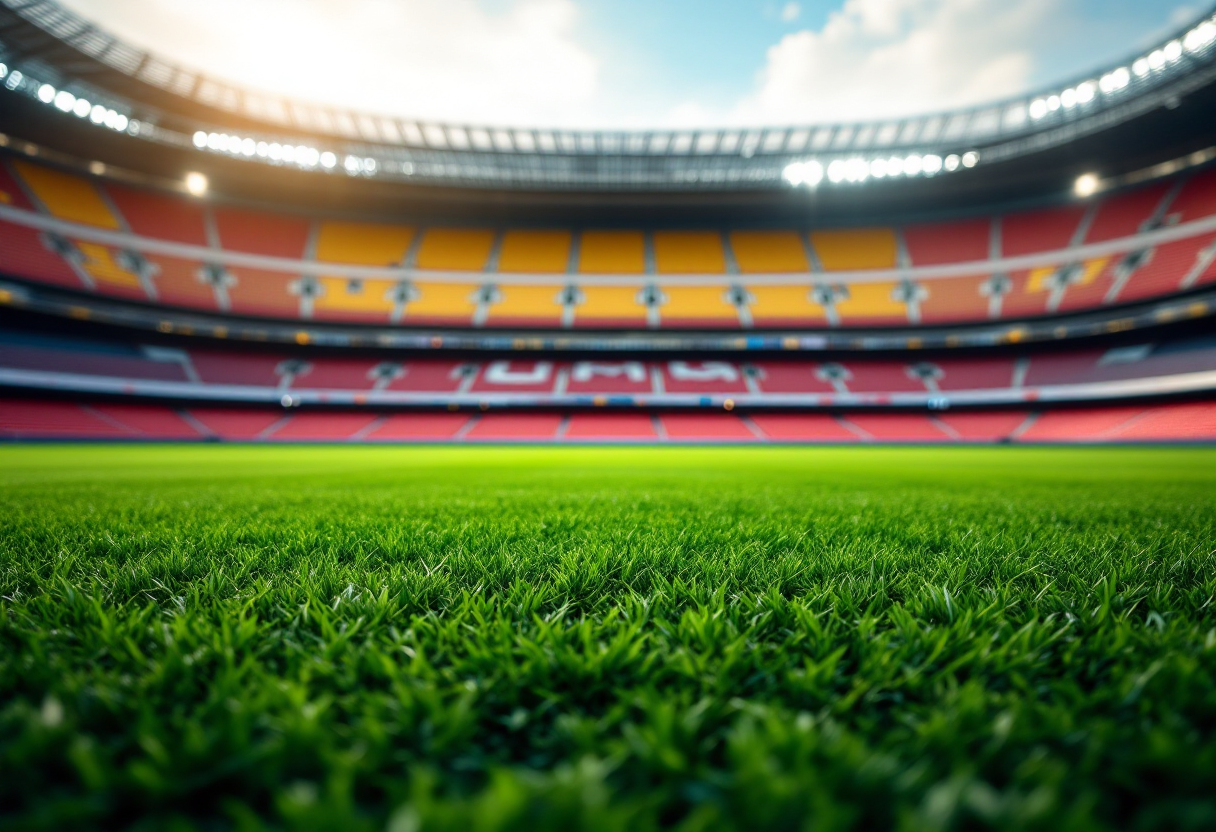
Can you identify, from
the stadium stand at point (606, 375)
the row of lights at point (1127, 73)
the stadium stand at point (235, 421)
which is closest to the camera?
the row of lights at point (1127, 73)

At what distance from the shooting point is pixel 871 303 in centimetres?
3070

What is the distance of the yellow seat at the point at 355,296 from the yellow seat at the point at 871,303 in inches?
1086

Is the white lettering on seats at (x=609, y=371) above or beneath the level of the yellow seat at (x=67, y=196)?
beneath

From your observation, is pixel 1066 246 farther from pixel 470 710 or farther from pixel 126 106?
pixel 126 106

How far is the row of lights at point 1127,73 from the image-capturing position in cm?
1952

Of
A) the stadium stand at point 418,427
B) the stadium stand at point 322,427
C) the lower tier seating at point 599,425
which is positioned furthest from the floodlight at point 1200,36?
the stadium stand at point 322,427

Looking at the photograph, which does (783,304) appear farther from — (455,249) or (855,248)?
(455,249)

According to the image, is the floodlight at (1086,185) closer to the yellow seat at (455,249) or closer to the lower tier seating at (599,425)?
the lower tier seating at (599,425)

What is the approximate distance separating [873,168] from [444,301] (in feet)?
84.4

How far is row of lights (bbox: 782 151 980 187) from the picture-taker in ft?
88.4

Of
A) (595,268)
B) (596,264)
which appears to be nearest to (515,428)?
(595,268)

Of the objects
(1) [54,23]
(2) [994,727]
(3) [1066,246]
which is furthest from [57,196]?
(3) [1066,246]

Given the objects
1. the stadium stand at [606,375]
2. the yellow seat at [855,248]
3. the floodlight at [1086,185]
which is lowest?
the stadium stand at [606,375]

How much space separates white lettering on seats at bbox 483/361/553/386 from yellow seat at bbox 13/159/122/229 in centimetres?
2109
